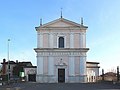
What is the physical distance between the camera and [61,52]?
2418 inches

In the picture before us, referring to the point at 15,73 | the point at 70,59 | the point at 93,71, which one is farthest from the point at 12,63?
the point at 70,59

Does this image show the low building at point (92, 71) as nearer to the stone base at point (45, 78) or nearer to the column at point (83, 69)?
the column at point (83, 69)

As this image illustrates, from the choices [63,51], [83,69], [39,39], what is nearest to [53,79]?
[63,51]

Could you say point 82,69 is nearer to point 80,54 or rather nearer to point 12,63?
point 80,54

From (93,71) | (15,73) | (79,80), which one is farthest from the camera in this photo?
(15,73)

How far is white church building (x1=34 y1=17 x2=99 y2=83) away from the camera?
60.9 m

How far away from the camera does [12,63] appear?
300 ft

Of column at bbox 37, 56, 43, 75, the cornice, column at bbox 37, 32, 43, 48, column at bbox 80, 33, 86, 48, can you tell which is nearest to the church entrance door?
the cornice

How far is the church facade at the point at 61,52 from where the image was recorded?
60906 mm

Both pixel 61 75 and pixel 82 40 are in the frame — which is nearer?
pixel 61 75

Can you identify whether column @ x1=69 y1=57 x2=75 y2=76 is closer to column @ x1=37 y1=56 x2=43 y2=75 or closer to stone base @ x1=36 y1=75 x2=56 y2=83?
stone base @ x1=36 y1=75 x2=56 y2=83

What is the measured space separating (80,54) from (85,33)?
436 centimetres

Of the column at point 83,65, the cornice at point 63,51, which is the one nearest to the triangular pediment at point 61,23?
the cornice at point 63,51

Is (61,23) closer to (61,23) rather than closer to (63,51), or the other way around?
(61,23)
